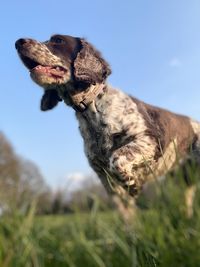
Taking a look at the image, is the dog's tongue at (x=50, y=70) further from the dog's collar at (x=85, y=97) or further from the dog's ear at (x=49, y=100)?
the dog's ear at (x=49, y=100)

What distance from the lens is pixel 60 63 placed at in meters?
7.46

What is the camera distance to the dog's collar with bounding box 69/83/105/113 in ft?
23.9

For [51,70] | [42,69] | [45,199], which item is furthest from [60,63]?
[45,199]

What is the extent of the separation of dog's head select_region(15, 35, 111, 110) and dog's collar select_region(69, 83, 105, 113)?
9 centimetres

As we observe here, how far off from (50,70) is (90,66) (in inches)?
24.1

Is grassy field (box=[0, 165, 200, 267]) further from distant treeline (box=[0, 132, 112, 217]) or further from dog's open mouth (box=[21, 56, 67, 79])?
dog's open mouth (box=[21, 56, 67, 79])

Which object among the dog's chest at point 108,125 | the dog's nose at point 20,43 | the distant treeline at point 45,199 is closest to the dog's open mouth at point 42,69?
the dog's nose at point 20,43

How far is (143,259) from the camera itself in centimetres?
221

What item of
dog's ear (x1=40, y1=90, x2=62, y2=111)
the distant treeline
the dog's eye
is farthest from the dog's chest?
the distant treeline

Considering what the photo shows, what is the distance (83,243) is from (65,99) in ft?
18.8

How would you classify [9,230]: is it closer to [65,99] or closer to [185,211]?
[185,211]

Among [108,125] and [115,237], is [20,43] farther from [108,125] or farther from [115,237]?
[115,237]

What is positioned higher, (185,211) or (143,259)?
(185,211)

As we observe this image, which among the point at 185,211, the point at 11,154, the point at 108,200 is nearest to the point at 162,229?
the point at 185,211
